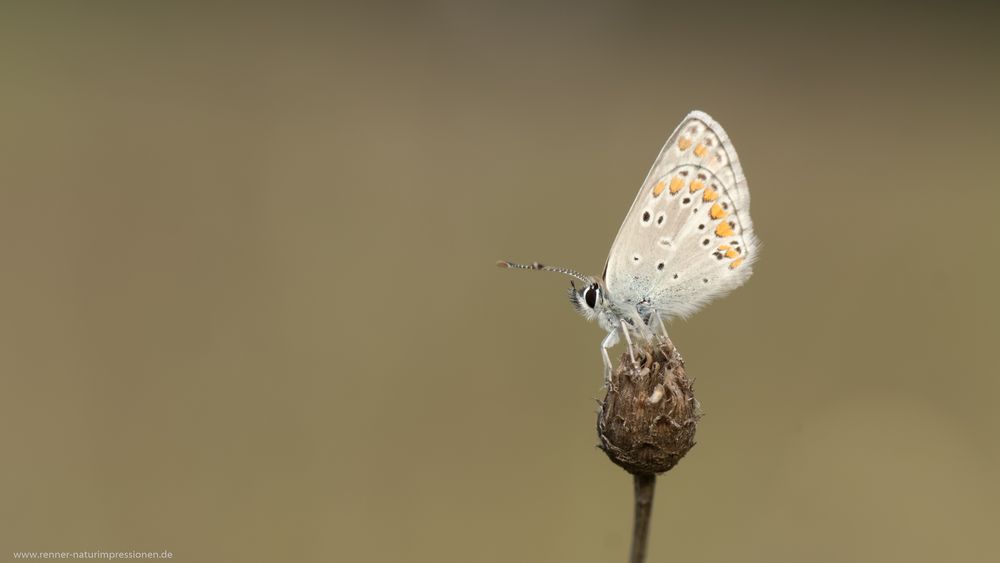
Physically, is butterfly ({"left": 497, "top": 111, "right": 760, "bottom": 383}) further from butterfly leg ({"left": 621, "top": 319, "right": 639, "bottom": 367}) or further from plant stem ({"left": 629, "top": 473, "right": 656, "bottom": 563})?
plant stem ({"left": 629, "top": 473, "right": 656, "bottom": 563})

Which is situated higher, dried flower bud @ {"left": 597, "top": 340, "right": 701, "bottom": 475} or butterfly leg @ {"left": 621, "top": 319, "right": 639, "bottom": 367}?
butterfly leg @ {"left": 621, "top": 319, "right": 639, "bottom": 367}

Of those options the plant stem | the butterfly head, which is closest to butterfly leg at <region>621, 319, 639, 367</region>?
the butterfly head

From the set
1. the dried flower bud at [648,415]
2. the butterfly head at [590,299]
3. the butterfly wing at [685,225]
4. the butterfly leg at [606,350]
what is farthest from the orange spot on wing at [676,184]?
the dried flower bud at [648,415]

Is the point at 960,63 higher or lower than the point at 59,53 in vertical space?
higher

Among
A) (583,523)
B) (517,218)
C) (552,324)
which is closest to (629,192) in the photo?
(517,218)

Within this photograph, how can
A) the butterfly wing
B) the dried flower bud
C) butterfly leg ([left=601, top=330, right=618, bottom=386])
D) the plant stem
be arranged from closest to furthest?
the plant stem < the dried flower bud < butterfly leg ([left=601, top=330, right=618, bottom=386]) < the butterfly wing

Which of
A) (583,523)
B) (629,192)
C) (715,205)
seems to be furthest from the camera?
(629,192)

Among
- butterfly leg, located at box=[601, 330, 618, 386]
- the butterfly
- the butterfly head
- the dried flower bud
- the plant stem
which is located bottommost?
the plant stem

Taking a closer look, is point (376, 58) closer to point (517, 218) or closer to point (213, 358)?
point (517, 218)
